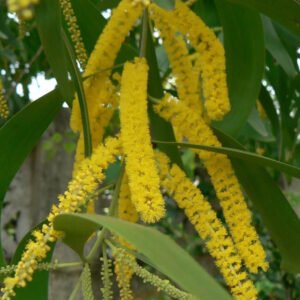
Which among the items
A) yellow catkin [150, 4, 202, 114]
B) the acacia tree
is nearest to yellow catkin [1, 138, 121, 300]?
the acacia tree

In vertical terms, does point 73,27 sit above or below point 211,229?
above

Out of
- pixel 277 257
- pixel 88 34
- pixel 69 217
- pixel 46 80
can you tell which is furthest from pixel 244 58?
pixel 277 257

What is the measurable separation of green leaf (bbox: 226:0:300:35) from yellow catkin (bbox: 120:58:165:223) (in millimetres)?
192

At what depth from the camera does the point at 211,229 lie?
90 centimetres

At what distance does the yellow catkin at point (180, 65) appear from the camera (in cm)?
107

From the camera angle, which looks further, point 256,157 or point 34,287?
point 34,287

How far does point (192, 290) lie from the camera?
522 mm

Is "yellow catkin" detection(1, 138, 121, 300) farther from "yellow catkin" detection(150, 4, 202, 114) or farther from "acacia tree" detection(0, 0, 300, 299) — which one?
"yellow catkin" detection(150, 4, 202, 114)

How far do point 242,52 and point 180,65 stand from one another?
0.59 feet

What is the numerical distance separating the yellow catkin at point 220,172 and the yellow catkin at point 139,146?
8 cm

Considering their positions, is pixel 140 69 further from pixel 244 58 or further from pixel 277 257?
pixel 277 257

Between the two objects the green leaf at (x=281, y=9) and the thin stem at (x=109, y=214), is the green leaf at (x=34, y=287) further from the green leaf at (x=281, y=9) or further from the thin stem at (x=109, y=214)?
the green leaf at (x=281, y=9)

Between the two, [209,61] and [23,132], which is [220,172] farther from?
[23,132]

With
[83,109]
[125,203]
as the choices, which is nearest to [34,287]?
[125,203]
